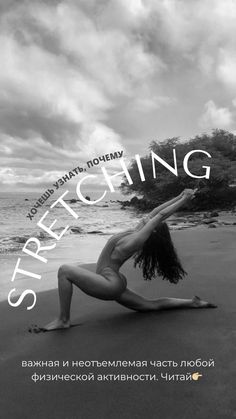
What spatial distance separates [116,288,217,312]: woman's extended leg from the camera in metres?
3.99

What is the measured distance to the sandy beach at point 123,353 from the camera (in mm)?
2352

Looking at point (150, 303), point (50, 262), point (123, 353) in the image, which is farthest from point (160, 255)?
point (50, 262)

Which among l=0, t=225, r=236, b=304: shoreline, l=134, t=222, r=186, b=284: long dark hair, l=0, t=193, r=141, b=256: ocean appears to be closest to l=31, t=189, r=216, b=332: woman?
l=134, t=222, r=186, b=284: long dark hair

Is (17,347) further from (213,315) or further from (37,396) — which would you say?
(213,315)

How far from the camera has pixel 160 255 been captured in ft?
13.8

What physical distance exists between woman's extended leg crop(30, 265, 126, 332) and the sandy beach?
127mm

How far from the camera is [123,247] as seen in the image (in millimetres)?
3697

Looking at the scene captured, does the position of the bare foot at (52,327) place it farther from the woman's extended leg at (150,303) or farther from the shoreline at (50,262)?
the shoreline at (50,262)

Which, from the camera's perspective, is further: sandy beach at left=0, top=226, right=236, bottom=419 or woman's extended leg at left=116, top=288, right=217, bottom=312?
woman's extended leg at left=116, top=288, right=217, bottom=312

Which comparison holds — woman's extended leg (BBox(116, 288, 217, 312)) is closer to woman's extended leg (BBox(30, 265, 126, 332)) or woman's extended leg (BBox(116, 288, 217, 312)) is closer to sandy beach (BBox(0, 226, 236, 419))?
sandy beach (BBox(0, 226, 236, 419))

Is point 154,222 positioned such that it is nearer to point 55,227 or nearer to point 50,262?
point 50,262

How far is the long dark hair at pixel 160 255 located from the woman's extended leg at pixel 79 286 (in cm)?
49

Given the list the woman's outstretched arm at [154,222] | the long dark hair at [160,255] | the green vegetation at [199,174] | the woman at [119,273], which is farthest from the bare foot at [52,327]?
the green vegetation at [199,174]

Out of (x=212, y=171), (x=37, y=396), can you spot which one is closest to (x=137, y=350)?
(x=37, y=396)
